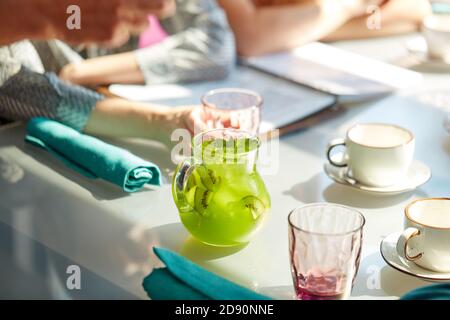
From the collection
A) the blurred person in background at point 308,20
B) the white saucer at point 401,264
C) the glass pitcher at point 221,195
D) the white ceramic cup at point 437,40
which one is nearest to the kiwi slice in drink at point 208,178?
the glass pitcher at point 221,195

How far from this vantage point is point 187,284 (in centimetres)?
89

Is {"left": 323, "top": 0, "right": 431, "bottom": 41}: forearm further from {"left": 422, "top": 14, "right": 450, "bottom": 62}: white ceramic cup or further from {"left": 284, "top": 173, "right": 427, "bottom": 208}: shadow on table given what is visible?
{"left": 284, "top": 173, "right": 427, "bottom": 208}: shadow on table

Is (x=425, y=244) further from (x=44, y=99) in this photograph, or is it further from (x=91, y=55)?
(x=91, y=55)

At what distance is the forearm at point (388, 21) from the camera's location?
5.85ft

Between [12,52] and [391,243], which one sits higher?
[12,52]

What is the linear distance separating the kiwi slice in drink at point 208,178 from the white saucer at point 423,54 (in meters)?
0.79

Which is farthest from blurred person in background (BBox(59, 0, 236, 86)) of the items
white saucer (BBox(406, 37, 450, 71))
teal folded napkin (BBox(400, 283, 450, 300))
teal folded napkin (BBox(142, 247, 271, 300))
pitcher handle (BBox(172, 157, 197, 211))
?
teal folded napkin (BBox(400, 283, 450, 300))

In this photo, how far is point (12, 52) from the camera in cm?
140

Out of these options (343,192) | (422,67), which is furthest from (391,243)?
(422,67)

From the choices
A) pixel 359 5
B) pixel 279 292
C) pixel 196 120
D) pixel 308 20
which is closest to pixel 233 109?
pixel 196 120

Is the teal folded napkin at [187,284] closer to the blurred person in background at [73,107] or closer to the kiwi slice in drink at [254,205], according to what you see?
the kiwi slice in drink at [254,205]
